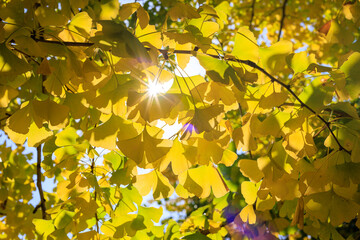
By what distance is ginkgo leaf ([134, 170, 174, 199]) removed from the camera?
3.10ft

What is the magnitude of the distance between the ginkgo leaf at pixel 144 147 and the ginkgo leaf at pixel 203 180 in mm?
200

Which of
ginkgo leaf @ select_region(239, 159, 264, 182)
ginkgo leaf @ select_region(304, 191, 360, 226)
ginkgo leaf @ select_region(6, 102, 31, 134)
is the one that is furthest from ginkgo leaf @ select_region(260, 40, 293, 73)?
ginkgo leaf @ select_region(6, 102, 31, 134)

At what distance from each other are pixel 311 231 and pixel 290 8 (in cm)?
335

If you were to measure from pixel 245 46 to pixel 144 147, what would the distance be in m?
0.37

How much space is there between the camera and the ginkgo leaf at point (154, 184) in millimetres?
943

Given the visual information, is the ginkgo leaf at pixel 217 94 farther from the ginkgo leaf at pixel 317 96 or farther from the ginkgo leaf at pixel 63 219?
the ginkgo leaf at pixel 63 219

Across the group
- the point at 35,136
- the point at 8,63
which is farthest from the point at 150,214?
the point at 8,63

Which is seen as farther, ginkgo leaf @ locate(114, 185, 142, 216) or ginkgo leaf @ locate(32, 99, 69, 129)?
ginkgo leaf @ locate(114, 185, 142, 216)

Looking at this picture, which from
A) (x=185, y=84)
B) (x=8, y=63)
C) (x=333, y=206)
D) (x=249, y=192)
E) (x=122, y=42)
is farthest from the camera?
(x=249, y=192)

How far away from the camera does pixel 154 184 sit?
955 mm

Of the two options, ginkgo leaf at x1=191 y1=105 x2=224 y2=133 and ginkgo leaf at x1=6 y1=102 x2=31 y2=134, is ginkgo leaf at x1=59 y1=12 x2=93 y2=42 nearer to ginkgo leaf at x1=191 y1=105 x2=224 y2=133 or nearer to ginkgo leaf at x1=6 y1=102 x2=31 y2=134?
ginkgo leaf at x1=6 y1=102 x2=31 y2=134

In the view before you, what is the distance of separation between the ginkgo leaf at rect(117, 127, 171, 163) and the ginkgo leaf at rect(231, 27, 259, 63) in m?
0.31

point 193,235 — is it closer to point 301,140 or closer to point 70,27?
point 301,140

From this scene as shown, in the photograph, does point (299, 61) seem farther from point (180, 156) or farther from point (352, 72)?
point (180, 156)
